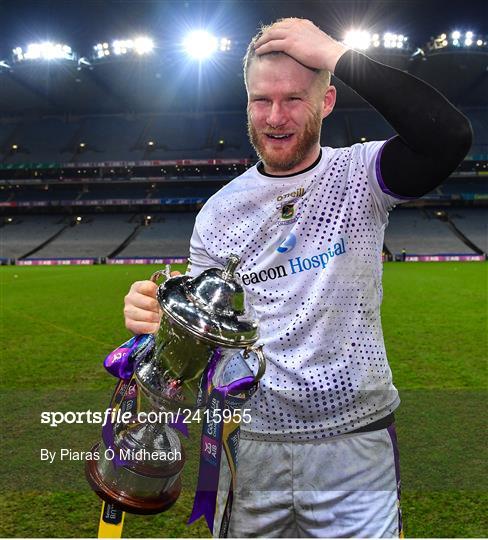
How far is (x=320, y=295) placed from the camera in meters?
1.61

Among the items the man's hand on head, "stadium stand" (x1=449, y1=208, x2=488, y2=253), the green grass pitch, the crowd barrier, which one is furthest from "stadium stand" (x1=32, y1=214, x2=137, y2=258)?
the man's hand on head

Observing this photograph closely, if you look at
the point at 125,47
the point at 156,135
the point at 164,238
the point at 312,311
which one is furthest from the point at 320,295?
the point at 156,135

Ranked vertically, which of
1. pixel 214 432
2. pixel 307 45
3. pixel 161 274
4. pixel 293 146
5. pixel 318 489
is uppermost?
pixel 307 45

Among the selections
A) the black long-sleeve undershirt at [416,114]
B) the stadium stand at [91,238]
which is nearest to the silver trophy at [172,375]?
the black long-sleeve undershirt at [416,114]

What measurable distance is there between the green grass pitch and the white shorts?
57.3 inches

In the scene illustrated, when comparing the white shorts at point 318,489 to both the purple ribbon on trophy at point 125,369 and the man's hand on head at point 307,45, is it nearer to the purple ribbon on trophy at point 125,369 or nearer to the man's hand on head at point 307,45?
the purple ribbon on trophy at point 125,369

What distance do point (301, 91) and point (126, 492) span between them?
120 centimetres

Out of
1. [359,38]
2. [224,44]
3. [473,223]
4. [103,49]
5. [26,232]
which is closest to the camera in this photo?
[359,38]

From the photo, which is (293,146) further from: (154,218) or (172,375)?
(154,218)

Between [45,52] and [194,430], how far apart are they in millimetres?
34334

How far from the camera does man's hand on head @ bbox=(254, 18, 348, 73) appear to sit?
140cm

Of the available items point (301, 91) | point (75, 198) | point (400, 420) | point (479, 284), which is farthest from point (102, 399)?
point (75, 198)

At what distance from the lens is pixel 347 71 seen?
4.51 ft

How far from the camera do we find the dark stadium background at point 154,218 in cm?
366
